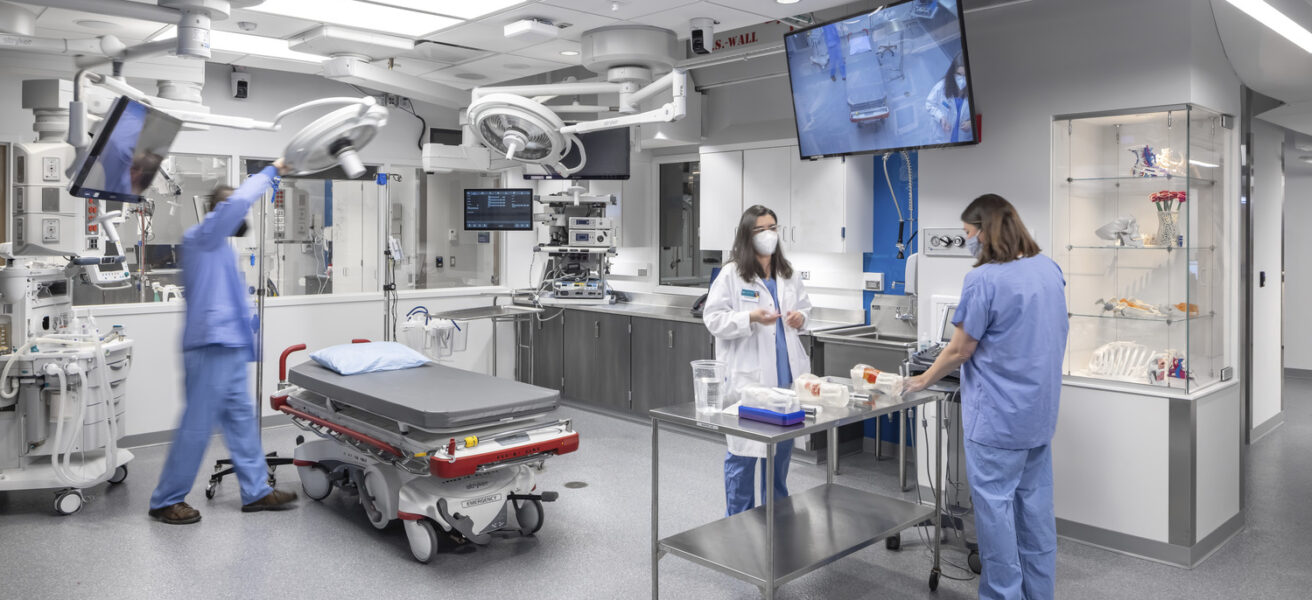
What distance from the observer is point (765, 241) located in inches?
142

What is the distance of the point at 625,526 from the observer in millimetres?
4234

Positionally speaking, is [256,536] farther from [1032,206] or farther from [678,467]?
[1032,206]

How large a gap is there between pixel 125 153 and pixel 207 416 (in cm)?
126

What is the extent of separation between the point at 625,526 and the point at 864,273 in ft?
8.37

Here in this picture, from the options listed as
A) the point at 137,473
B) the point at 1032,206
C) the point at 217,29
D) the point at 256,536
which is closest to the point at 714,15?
the point at 1032,206

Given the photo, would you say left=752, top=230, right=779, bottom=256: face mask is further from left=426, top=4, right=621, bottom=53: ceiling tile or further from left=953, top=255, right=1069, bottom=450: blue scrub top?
left=426, top=4, right=621, bottom=53: ceiling tile

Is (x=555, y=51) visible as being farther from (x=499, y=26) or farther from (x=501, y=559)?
(x=501, y=559)

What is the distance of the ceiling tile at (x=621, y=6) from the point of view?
434 cm

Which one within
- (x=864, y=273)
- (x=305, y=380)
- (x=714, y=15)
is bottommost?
(x=305, y=380)

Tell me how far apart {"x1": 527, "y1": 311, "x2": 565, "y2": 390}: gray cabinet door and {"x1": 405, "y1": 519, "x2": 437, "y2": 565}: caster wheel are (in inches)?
133

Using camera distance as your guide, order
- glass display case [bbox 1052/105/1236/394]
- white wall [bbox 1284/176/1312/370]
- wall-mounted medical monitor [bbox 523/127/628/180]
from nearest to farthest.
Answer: glass display case [bbox 1052/105/1236/394]
wall-mounted medical monitor [bbox 523/127/628/180]
white wall [bbox 1284/176/1312/370]

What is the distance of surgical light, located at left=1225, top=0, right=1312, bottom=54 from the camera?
354cm

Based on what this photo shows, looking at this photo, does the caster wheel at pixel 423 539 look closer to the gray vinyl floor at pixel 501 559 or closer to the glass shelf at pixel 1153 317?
the gray vinyl floor at pixel 501 559

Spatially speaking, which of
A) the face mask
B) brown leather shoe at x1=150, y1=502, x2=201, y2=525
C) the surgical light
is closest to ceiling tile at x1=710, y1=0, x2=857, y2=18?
the face mask
